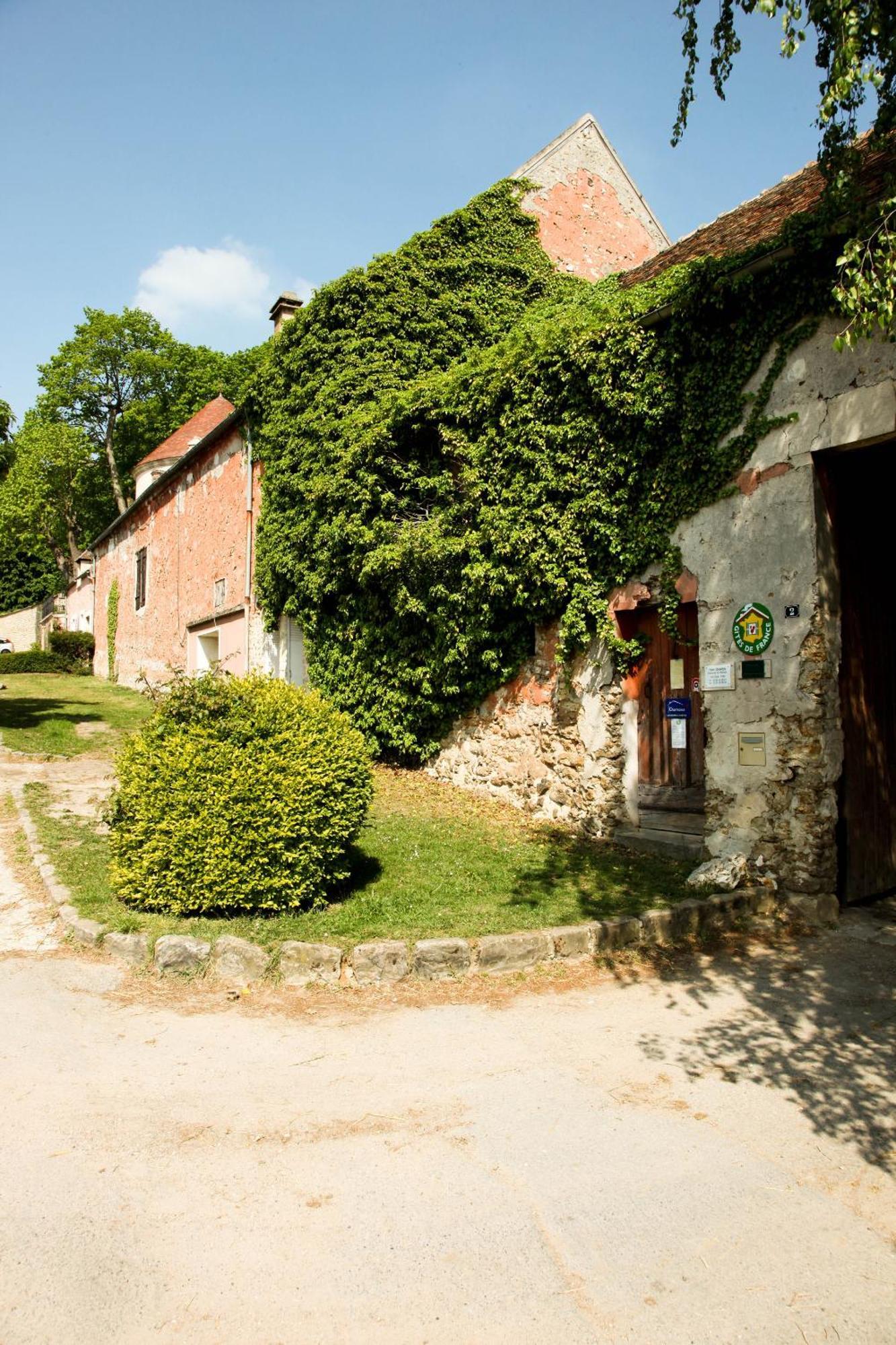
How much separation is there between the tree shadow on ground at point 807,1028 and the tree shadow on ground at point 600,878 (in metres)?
0.67

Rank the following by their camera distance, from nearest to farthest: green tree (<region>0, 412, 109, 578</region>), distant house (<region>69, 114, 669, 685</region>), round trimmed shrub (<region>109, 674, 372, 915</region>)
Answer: round trimmed shrub (<region>109, 674, 372, 915</region>)
distant house (<region>69, 114, 669, 685</region>)
green tree (<region>0, 412, 109, 578</region>)

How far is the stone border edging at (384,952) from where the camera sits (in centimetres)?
516

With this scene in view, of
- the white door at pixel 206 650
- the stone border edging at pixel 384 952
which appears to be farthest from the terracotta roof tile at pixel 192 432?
the stone border edging at pixel 384 952

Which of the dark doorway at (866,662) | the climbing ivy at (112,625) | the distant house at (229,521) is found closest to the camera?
the dark doorway at (866,662)

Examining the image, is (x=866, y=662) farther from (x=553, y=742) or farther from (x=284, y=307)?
(x=284, y=307)

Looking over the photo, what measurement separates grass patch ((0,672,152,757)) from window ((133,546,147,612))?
9.29 ft

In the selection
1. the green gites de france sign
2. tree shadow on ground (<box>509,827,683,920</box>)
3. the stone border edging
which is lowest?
the stone border edging

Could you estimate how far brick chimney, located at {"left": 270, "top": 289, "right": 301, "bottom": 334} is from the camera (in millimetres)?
17031

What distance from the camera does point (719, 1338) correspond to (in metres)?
2.36

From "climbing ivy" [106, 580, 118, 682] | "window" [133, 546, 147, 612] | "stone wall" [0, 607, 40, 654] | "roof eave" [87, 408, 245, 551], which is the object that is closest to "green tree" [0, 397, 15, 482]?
"roof eave" [87, 408, 245, 551]

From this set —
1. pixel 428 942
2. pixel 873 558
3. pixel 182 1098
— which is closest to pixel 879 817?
pixel 873 558

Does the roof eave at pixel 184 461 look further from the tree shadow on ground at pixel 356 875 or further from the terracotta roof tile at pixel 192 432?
the tree shadow on ground at pixel 356 875

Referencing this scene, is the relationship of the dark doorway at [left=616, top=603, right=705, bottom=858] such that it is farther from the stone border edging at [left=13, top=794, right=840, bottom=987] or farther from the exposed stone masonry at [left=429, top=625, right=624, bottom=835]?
the stone border edging at [left=13, top=794, right=840, bottom=987]

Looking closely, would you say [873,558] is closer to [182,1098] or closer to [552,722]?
[552,722]
